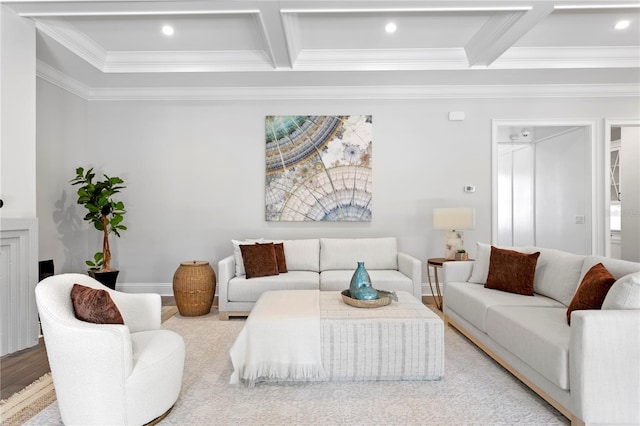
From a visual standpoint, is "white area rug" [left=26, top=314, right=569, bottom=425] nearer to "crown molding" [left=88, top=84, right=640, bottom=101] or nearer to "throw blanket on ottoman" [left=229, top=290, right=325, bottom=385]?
"throw blanket on ottoman" [left=229, top=290, right=325, bottom=385]

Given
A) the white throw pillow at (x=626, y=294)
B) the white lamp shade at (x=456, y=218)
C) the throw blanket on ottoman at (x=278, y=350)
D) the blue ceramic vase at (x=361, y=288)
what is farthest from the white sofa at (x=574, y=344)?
the white lamp shade at (x=456, y=218)

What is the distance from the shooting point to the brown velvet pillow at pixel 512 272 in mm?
3117

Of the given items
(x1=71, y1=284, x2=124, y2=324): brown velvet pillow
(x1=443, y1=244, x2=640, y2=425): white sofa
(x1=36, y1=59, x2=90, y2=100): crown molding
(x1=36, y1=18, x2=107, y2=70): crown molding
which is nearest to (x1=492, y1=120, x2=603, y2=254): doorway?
(x1=443, y1=244, x2=640, y2=425): white sofa

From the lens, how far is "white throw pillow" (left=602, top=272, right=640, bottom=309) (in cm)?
196

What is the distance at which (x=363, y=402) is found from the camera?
7.39ft

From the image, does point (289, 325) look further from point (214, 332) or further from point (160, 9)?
point (160, 9)

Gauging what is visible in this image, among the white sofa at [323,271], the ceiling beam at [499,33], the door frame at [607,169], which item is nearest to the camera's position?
the ceiling beam at [499,33]

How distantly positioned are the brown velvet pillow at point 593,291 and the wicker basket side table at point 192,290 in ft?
10.8

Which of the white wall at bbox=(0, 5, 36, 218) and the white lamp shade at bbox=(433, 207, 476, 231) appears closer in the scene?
the white wall at bbox=(0, 5, 36, 218)

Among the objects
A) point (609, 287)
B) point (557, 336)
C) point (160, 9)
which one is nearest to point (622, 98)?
point (609, 287)

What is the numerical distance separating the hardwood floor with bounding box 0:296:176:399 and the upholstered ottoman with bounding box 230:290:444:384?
1.43 m

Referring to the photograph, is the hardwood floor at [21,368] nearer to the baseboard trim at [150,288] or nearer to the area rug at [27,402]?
the area rug at [27,402]

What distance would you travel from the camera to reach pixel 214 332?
3.57 meters

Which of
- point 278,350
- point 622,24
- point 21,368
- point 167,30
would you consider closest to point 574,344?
point 278,350
